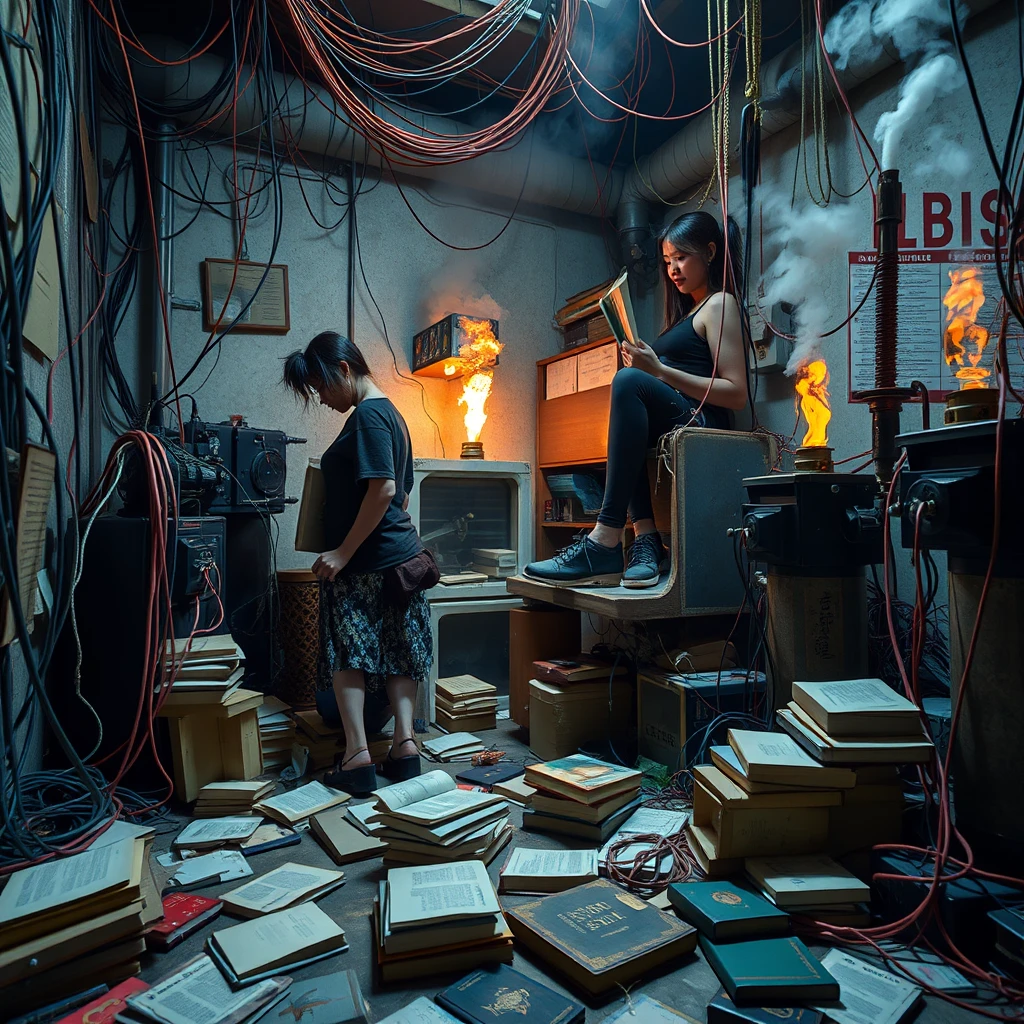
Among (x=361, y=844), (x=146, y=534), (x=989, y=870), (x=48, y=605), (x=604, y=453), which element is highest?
(x=604, y=453)

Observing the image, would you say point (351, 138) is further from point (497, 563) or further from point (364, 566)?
point (364, 566)

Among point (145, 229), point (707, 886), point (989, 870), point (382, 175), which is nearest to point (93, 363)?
point (145, 229)

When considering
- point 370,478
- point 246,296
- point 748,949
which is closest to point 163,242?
point 246,296

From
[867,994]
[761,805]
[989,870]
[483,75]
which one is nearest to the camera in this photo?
[867,994]

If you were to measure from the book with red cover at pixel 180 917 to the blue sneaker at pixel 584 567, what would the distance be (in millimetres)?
1392

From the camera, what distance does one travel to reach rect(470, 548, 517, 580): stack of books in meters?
3.26

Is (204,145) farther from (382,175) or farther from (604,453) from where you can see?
(604,453)

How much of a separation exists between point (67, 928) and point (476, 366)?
108 inches

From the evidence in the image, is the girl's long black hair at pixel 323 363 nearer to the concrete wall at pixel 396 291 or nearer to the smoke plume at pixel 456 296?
the concrete wall at pixel 396 291

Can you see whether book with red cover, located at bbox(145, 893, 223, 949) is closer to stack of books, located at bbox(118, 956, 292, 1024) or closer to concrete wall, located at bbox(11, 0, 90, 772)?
stack of books, located at bbox(118, 956, 292, 1024)

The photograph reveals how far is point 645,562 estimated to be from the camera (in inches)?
96.3

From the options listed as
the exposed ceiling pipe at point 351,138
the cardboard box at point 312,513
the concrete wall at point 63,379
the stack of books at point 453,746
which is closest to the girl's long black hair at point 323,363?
the cardboard box at point 312,513

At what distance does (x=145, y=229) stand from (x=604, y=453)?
7.70ft

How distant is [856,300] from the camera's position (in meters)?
2.65
